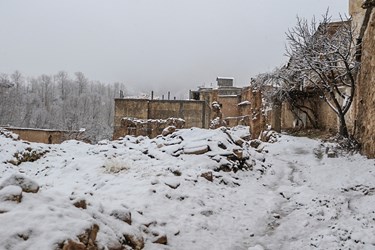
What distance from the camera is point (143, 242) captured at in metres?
4.74

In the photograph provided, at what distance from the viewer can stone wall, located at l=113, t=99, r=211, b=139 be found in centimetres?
3166

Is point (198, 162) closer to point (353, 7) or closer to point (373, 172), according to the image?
point (373, 172)

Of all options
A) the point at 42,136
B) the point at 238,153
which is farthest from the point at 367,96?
the point at 42,136

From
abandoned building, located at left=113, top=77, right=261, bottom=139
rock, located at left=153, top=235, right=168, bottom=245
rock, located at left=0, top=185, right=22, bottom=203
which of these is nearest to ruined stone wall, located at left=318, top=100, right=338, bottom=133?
abandoned building, located at left=113, top=77, right=261, bottom=139

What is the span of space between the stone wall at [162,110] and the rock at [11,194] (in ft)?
89.5

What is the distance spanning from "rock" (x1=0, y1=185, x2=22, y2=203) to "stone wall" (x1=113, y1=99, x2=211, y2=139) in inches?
1074

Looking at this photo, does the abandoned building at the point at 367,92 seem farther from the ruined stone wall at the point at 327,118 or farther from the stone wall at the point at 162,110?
the stone wall at the point at 162,110

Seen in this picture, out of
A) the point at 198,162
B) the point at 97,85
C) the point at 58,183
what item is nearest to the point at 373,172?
the point at 198,162

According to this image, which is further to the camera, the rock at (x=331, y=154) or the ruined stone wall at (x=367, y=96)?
the rock at (x=331, y=154)

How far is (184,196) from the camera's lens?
6.92 m

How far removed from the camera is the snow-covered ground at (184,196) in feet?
13.4

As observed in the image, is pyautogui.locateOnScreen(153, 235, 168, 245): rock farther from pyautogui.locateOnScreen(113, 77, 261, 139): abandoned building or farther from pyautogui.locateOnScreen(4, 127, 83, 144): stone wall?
pyautogui.locateOnScreen(4, 127, 83, 144): stone wall

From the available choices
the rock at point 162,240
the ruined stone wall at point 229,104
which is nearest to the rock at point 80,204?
the rock at point 162,240

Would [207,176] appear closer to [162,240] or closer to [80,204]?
[162,240]
